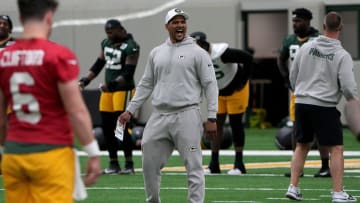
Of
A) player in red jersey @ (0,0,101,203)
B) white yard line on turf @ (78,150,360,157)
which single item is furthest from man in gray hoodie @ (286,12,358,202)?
white yard line on turf @ (78,150,360,157)

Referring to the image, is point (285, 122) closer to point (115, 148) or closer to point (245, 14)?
point (245, 14)

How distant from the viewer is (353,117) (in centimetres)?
582

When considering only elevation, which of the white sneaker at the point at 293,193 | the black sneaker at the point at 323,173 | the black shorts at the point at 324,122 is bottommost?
the black sneaker at the point at 323,173

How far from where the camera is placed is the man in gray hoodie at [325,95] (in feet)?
35.5

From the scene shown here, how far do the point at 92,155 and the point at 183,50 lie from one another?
143 inches

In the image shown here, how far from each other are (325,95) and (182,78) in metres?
1.87

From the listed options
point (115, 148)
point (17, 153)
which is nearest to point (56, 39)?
point (115, 148)

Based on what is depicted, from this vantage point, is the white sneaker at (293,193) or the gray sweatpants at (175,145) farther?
the white sneaker at (293,193)

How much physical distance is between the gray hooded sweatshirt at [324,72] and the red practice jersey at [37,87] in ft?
16.1

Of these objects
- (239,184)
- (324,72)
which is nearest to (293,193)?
(324,72)

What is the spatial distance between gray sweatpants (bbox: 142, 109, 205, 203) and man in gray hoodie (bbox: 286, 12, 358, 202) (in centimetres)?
173

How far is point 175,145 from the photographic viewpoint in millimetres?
9773

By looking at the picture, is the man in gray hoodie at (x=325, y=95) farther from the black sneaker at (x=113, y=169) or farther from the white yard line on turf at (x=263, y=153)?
the white yard line on turf at (x=263, y=153)

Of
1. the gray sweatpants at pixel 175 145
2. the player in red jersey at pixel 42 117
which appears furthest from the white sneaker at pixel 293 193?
the player in red jersey at pixel 42 117
